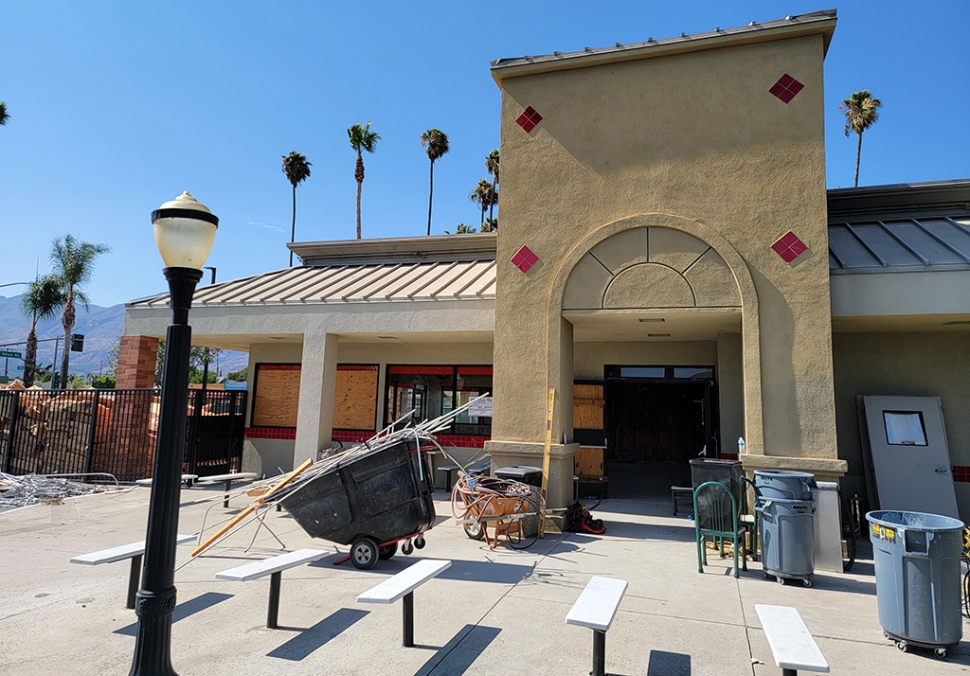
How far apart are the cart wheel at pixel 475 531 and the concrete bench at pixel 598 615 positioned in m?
4.35

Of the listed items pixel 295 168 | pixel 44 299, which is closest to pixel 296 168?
pixel 295 168

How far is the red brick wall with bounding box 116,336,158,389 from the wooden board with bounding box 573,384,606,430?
10255 millimetres

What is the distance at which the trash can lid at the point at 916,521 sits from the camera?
5.05 meters

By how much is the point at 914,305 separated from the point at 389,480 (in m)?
8.42

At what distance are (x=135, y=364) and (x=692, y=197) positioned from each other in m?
13.2

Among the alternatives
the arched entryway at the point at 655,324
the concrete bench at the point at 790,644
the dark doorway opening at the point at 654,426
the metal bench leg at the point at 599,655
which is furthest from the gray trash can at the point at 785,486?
the dark doorway opening at the point at 654,426

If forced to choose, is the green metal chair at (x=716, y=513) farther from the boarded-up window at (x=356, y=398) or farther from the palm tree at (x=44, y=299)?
the palm tree at (x=44, y=299)

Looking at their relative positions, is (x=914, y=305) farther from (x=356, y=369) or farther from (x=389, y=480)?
(x=356, y=369)

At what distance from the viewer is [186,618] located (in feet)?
18.1

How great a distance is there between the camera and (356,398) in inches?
613

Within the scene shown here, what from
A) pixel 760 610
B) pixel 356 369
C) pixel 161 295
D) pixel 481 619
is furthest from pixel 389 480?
pixel 161 295

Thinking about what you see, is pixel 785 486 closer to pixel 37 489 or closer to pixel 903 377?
pixel 903 377

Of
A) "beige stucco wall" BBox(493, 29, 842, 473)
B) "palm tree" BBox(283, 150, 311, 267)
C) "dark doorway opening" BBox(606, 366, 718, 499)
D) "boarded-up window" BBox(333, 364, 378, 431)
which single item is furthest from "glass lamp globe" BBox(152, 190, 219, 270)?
"palm tree" BBox(283, 150, 311, 267)

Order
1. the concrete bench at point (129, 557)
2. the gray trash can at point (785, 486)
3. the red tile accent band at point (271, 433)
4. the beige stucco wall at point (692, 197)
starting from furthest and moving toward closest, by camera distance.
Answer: the red tile accent band at point (271, 433) → the beige stucco wall at point (692, 197) → the gray trash can at point (785, 486) → the concrete bench at point (129, 557)
